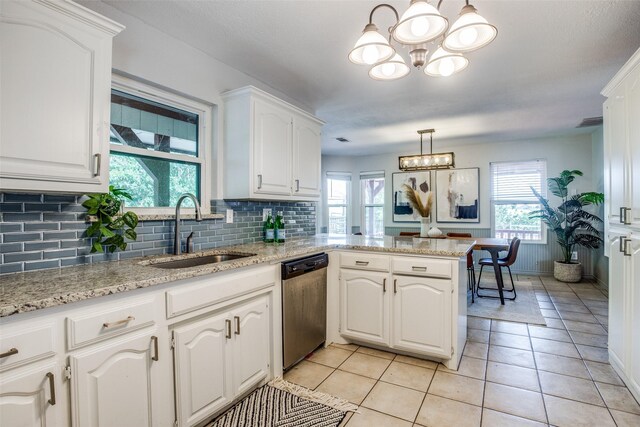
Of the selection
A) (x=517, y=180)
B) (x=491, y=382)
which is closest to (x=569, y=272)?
(x=517, y=180)

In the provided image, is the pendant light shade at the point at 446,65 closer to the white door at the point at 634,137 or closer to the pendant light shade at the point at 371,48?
the pendant light shade at the point at 371,48

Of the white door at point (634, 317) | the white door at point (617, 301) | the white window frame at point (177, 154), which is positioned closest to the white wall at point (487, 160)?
the white door at point (617, 301)

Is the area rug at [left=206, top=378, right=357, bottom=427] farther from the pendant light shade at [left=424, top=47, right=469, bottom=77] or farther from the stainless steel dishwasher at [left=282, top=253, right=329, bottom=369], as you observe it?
the pendant light shade at [left=424, top=47, right=469, bottom=77]

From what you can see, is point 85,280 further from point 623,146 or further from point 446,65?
point 623,146

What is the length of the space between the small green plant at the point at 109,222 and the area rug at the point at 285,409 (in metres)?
1.11

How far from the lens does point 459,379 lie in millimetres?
2180

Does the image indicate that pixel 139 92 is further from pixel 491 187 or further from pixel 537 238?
pixel 537 238

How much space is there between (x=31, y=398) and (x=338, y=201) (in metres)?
6.11

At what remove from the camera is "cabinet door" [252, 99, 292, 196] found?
8.32 feet

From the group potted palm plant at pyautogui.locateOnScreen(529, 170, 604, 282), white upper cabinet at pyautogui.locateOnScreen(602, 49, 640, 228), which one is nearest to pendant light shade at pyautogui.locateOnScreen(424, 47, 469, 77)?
white upper cabinet at pyautogui.locateOnScreen(602, 49, 640, 228)

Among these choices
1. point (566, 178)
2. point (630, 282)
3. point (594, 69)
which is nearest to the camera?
point (630, 282)

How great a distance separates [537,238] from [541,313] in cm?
248

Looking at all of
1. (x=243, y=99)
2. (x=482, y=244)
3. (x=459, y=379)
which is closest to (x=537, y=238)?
(x=482, y=244)

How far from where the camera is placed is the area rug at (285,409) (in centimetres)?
174
